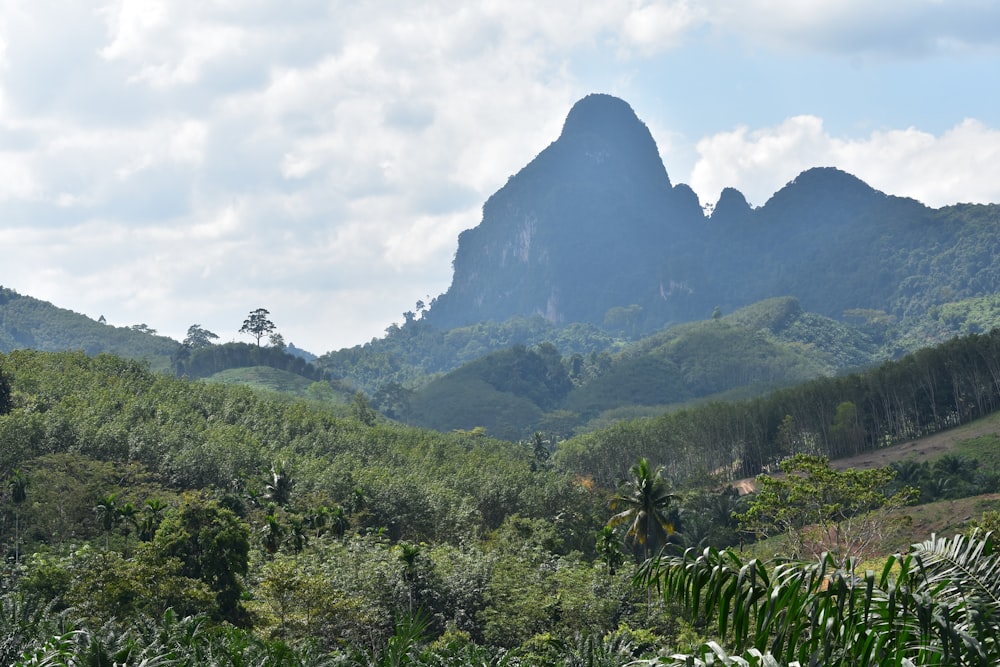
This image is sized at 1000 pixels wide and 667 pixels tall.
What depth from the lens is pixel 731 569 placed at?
1216 centimetres

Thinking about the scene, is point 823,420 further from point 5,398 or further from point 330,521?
point 5,398

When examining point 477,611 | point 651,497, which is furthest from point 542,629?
point 651,497

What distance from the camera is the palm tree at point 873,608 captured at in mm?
10000

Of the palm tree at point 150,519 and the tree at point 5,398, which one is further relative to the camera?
the tree at point 5,398

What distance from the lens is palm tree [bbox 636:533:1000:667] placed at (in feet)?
32.8

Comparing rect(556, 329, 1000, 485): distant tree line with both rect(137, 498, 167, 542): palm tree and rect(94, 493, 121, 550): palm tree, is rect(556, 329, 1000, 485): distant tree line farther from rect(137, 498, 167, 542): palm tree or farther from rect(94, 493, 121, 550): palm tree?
rect(94, 493, 121, 550): palm tree

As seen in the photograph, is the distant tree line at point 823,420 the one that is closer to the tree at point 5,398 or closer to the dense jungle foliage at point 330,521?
the dense jungle foliage at point 330,521

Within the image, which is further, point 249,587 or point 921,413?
point 921,413

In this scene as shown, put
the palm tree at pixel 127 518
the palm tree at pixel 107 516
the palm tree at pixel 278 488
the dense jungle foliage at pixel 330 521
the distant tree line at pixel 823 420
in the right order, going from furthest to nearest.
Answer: the distant tree line at pixel 823 420 < the palm tree at pixel 278 488 < the palm tree at pixel 127 518 < the palm tree at pixel 107 516 < the dense jungle foliage at pixel 330 521

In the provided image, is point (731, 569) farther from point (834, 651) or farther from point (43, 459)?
point (43, 459)

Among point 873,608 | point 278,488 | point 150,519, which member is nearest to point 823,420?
point 278,488

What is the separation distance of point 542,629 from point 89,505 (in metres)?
32.2

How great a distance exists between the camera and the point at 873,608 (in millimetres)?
11594

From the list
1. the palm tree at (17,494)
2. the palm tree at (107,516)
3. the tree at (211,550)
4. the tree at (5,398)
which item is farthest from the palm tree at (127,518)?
the tree at (5,398)
